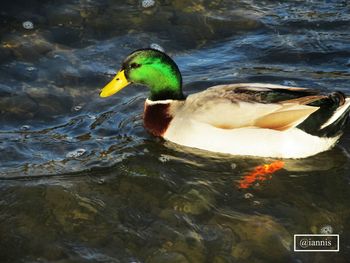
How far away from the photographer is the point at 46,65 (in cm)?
720

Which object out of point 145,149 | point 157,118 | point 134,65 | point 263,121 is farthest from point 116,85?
point 263,121

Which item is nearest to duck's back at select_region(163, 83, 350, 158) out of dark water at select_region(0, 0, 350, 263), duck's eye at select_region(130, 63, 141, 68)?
dark water at select_region(0, 0, 350, 263)

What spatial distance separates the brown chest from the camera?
590 cm

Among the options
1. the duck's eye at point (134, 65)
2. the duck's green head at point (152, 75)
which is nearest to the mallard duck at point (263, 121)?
the duck's green head at point (152, 75)

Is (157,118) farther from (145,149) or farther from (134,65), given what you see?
(134,65)

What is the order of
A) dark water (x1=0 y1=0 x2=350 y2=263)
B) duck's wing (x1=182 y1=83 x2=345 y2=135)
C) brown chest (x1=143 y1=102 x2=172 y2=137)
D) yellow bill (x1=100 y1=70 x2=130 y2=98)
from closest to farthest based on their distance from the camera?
1. dark water (x1=0 y1=0 x2=350 y2=263)
2. duck's wing (x1=182 y1=83 x2=345 y2=135)
3. brown chest (x1=143 y1=102 x2=172 y2=137)
4. yellow bill (x1=100 y1=70 x2=130 y2=98)

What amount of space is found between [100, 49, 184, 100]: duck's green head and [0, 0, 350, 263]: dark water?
412 millimetres

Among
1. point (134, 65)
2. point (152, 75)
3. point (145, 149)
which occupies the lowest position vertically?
point (145, 149)

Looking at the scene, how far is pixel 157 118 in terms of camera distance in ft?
19.5

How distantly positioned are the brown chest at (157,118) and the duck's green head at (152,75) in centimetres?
13

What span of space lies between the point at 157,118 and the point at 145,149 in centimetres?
31

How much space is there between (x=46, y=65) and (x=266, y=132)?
2.96 meters

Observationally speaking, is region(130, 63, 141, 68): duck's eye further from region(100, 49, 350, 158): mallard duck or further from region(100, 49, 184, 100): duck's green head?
region(100, 49, 350, 158): mallard duck

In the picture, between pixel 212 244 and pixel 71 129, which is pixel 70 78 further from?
pixel 212 244
